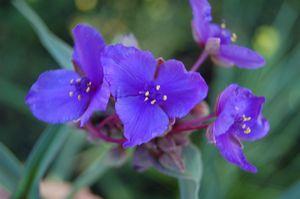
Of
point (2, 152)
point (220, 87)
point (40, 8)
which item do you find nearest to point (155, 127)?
point (2, 152)

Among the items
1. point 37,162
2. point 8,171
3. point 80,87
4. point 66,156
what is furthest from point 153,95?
point 66,156

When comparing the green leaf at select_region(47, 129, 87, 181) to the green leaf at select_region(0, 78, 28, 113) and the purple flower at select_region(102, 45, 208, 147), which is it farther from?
the purple flower at select_region(102, 45, 208, 147)

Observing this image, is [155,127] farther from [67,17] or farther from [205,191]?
[67,17]

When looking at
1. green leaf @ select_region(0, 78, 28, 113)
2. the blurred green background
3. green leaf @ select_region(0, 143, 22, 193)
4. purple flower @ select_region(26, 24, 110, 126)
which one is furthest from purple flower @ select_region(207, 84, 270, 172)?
green leaf @ select_region(0, 78, 28, 113)

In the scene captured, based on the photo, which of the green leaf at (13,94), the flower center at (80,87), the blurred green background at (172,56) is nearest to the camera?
the flower center at (80,87)

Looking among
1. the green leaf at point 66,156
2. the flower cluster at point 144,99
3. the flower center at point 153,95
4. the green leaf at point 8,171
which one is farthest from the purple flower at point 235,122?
the green leaf at point 66,156

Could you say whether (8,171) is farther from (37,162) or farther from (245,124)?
(245,124)

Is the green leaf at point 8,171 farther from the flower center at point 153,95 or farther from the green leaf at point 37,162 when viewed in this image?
the flower center at point 153,95
